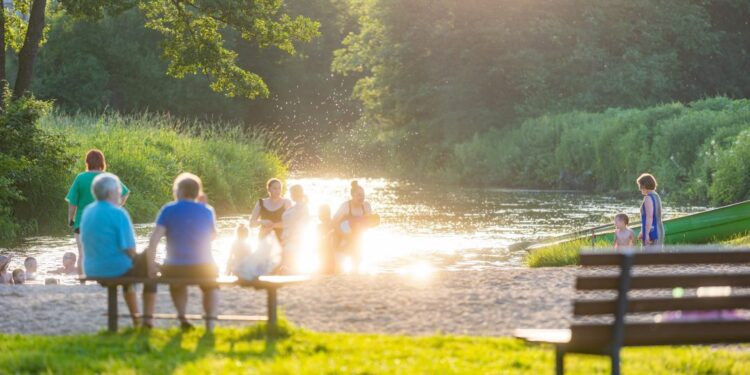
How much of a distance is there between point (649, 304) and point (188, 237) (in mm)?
Result: 4376

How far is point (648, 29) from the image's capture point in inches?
2422

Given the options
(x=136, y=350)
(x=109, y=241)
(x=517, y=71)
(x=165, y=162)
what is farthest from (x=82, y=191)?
(x=517, y=71)

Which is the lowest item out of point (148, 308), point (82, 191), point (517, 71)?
point (148, 308)

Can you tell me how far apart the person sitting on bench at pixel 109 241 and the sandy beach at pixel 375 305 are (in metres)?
0.60

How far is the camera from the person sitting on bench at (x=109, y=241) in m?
11.1

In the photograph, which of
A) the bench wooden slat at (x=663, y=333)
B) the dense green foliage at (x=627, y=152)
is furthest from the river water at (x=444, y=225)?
the bench wooden slat at (x=663, y=333)

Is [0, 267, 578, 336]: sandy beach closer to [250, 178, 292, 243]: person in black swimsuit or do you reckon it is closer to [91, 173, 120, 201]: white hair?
[91, 173, 120, 201]: white hair

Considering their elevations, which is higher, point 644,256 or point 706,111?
point 706,111

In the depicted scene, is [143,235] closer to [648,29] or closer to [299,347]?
[299,347]

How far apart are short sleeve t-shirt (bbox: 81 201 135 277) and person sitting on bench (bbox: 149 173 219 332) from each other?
28 cm

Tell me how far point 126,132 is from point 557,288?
22.6m

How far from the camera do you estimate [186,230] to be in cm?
1094

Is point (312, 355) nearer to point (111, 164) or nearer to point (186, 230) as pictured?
point (186, 230)

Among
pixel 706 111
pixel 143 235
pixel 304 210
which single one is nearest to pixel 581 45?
pixel 706 111
